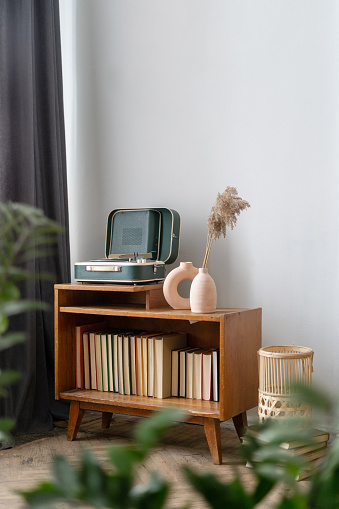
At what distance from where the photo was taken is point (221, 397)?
2.35 metres

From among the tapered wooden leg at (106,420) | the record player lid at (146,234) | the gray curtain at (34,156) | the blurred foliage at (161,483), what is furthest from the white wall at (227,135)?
the blurred foliage at (161,483)

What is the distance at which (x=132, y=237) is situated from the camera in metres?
3.01

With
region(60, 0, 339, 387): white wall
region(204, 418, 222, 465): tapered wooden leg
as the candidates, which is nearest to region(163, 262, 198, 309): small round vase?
region(60, 0, 339, 387): white wall

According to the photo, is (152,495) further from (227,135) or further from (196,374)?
(227,135)

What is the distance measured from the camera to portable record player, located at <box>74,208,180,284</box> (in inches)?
106

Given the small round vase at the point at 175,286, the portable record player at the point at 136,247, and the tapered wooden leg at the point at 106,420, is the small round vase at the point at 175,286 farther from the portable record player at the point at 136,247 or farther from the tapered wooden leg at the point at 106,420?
the tapered wooden leg at the point at 106,420

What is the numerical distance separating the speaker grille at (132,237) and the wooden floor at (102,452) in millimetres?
938

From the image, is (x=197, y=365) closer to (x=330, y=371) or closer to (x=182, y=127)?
(x=330, y=371)

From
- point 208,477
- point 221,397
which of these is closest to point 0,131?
point 221,397

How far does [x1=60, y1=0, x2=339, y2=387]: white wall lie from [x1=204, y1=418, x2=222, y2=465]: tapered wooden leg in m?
0.51

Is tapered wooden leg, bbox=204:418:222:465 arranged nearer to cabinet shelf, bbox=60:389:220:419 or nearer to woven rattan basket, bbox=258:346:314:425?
cabinet shelf, bbox=60:389:220:419

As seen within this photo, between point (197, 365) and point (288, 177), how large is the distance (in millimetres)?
971

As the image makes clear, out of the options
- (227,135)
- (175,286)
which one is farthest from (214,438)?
(227,135)

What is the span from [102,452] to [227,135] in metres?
1.61
